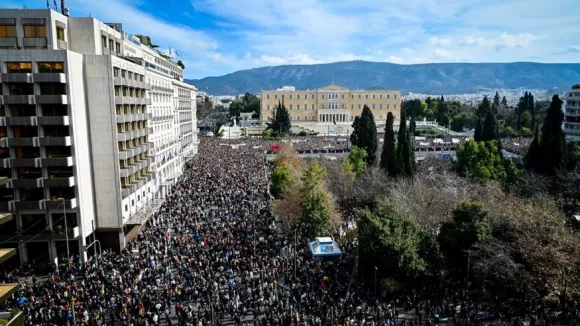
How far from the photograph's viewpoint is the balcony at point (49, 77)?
2470cm

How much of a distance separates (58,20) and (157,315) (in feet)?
60.5

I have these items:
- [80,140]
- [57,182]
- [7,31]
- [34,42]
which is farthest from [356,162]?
[7,31]

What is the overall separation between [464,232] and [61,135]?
23088mm

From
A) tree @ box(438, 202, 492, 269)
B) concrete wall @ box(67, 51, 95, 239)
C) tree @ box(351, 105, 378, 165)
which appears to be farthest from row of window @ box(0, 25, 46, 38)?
tree @ box(351, 105, 378, 165)

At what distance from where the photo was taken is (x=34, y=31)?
84.0ft

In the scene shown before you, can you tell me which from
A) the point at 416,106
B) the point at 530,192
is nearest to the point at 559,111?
the point at 530,192

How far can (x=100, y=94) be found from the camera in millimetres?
27641

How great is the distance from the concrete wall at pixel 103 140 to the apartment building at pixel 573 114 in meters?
68.4

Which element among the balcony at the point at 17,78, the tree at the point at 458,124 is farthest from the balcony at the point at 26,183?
the tree at the point at 458,124

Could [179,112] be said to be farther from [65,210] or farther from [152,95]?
[65,210]

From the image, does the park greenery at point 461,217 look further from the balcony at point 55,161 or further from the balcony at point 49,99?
the balcony at point 49,99

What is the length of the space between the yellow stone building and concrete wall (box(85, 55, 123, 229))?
101527 mm

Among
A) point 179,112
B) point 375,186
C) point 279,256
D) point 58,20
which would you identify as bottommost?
point 279,256

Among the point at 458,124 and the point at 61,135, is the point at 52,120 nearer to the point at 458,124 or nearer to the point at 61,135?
the point at 61,135
